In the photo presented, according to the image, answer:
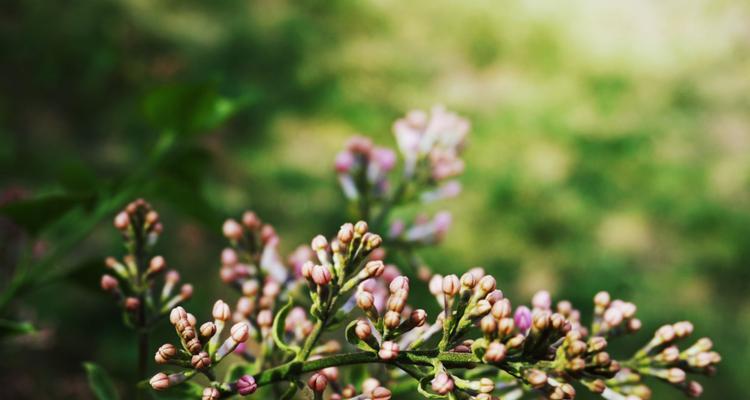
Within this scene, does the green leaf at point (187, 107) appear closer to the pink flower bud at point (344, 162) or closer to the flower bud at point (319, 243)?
the pink flower bud at point (344, 162)

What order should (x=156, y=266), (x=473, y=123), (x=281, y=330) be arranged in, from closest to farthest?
(x=281, y=330) < (x=156, y=266) < (x=473, y=123)

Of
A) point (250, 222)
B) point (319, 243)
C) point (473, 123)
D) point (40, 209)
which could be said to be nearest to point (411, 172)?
point (250, 222)

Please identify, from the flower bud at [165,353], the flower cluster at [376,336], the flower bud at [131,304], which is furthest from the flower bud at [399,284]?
the flower bud at [131,304]

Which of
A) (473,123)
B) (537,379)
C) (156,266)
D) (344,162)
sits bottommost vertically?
(537,379)

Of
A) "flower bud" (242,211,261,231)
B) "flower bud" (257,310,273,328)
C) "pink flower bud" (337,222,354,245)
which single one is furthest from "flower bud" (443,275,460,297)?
"flower bud" (242,211,261,231)

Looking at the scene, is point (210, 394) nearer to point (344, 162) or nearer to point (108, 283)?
point (108, 283)

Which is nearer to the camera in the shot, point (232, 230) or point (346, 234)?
point (346, 234)

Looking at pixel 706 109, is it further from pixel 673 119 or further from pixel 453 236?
pixel 453 236
